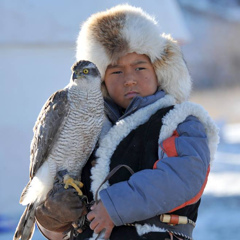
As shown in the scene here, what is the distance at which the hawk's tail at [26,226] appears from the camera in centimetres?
251

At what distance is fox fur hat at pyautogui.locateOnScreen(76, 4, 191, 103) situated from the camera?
2469mm

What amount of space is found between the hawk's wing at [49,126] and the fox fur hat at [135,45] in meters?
0.25

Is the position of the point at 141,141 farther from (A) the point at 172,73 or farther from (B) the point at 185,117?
(A) the point at 172,73

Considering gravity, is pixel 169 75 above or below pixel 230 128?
below

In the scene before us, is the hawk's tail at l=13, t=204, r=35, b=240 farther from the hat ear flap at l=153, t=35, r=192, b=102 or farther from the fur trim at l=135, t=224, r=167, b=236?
the hat ear flap at l=153, t=35, r=192, b=102

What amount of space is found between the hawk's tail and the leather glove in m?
0.12

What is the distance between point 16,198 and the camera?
20.1 feet

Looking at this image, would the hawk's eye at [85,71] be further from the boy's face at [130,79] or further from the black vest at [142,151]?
the black vest at [142,151]

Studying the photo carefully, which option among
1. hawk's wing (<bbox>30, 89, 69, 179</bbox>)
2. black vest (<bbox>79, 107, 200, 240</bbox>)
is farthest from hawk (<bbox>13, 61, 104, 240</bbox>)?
black vest (<bbox>79, 107, 200, 240</bbox>)

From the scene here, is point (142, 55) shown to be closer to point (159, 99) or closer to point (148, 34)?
point (148, 34)

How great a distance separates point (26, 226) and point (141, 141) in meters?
0.73

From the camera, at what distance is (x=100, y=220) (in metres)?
2.09

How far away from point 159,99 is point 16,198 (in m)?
4.10

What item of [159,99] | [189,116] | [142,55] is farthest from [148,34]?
[189,116]
